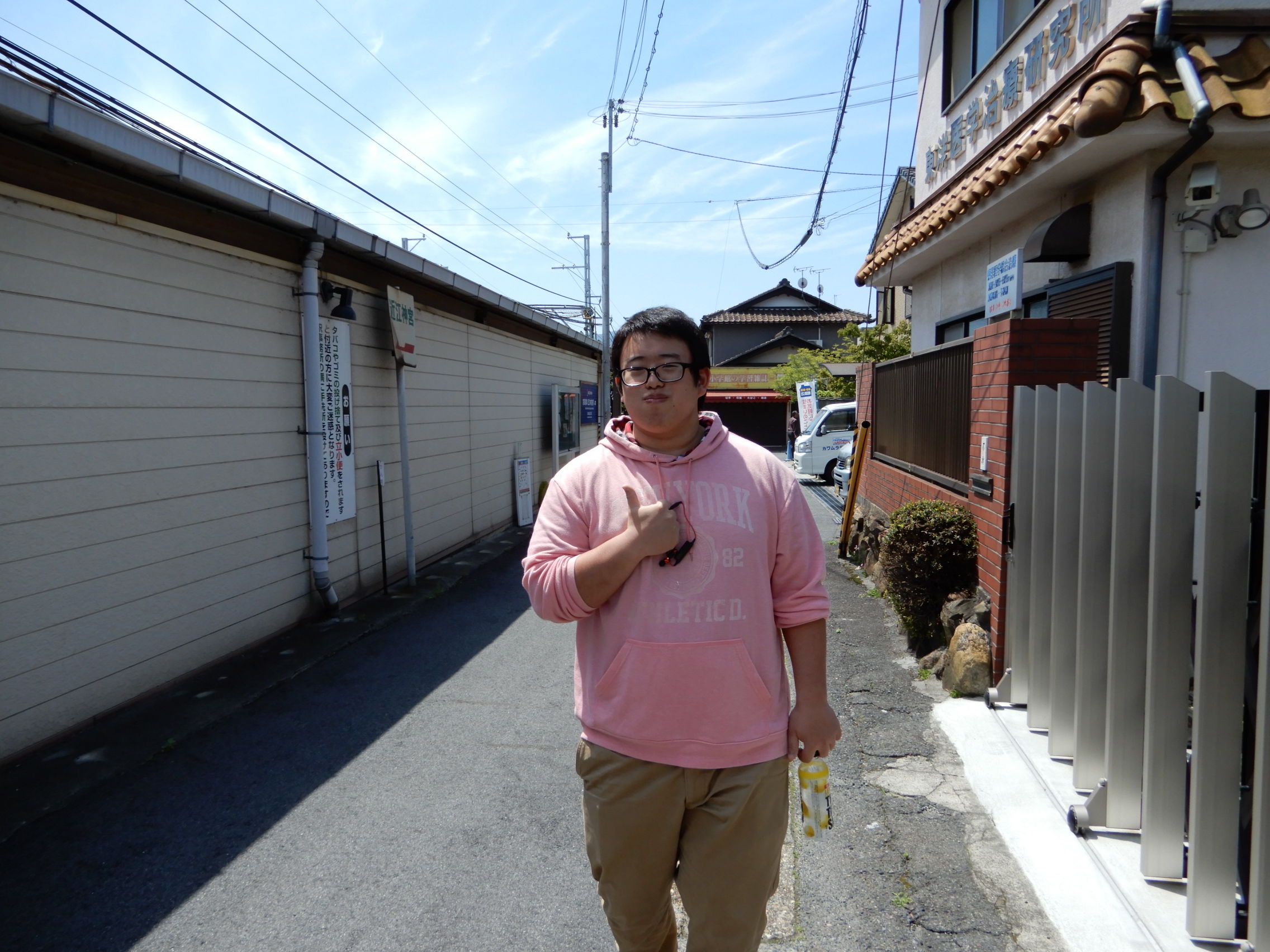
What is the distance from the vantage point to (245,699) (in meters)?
4.98

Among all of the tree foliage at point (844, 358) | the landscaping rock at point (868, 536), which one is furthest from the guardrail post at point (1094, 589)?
the tree foliage at point (844, 358)

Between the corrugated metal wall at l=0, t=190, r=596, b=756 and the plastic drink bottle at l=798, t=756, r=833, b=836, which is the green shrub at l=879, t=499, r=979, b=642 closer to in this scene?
the plastic drink bottle at l=798, t=756, r=833, b=836

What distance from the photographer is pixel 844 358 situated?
23.8 m

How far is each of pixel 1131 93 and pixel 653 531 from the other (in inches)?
178

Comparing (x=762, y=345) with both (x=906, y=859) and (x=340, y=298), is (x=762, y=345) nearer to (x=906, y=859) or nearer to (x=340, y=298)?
(x=340, y=298)

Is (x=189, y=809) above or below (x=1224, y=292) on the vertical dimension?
below

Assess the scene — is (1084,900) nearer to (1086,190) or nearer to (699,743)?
(699,743)

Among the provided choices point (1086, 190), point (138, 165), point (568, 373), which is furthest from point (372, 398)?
point (568, 373)

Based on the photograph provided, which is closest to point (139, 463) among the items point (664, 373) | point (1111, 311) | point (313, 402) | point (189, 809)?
point (313, 402)

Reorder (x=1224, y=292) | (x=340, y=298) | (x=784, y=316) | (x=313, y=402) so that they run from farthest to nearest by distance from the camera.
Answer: (x=784, y=316)
(x=340, y=298)
(x=313, y=402)
(x=1224, y=292)

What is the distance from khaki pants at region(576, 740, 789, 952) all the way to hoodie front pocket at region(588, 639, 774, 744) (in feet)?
0.31

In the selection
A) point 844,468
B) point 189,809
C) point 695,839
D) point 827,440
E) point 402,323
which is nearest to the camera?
point 695,839

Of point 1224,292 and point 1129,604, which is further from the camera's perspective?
point 1224,292

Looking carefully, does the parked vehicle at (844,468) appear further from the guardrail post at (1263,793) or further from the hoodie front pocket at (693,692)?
the hoodie front pocket at (693,692)
